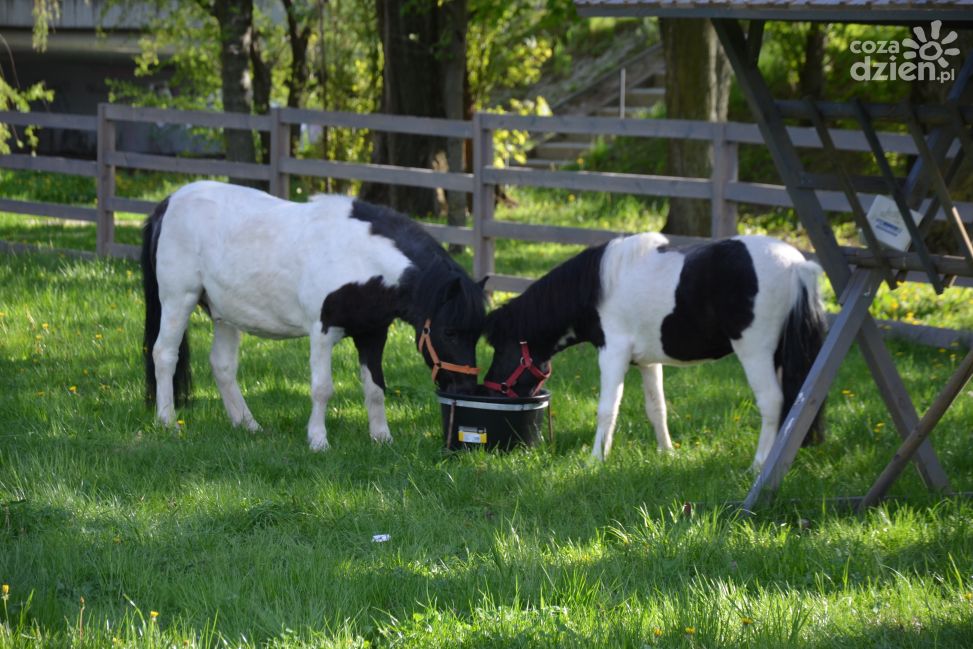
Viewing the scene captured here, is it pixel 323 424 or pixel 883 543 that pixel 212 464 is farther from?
pixel 883 543

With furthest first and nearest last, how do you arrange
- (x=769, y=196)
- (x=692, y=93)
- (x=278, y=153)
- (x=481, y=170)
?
1. (x=692, y=93)
2. (x=278, y=153)
3. (x=481, y=170)
4. (x=769, y=196)

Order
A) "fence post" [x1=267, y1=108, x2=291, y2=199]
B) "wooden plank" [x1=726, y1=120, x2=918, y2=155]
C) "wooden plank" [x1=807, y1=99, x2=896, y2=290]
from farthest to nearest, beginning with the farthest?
"fence post" [x1=267, y1=108, x2=291, y2=199], "wooden plank" [x1=726, y1=120, x2=918, y2=155], "wooden plank" [x1=807, y1=99, x2=896, y2=290]

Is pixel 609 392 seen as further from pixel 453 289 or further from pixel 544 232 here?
pixel 544 232

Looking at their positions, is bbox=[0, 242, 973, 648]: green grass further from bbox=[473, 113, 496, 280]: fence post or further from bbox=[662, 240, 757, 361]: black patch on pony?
bbox=[473, 113, 496, 280]: fence post

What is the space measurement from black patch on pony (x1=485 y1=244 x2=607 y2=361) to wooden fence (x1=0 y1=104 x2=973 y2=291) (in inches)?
123

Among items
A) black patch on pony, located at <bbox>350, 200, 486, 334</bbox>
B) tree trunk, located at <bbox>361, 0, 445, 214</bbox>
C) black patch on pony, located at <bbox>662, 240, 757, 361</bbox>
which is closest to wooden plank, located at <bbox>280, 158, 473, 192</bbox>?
tree trunk, located at <bbox>361, 0, 445, 214</bbox>

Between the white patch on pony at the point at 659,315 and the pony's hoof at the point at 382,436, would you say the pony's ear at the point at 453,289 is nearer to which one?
the white patch on pony at the point at 659,315

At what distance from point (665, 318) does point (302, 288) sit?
6.95 feet

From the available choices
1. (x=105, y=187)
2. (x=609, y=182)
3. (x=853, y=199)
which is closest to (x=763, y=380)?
(x=853, y=199)

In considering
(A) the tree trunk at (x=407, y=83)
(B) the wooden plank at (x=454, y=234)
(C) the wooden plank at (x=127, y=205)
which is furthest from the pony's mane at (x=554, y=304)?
(A) the tree trunk at (x=407, y=83)

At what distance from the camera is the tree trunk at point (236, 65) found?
12.2 meters

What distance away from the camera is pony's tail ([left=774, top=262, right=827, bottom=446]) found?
221 inches

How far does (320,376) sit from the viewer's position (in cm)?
640

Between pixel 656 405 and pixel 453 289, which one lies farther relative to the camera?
pixel 656 405
